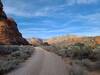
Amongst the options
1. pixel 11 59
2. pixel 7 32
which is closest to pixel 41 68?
pixel 11 59

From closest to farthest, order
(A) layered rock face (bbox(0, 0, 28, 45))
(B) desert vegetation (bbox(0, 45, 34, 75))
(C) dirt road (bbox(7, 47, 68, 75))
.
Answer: (C) dirt road (bbox(7, 47, 68, 75)), (B) desert vegetation (bbox(0, 45, 34, 75)), (A) layered rock face (bbox(0, 0, 28, 45))

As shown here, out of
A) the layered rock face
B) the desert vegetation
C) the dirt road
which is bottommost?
the dirt road

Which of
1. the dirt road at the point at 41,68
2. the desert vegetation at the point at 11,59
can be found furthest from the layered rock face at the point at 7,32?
the dirt road at the point at 41,68

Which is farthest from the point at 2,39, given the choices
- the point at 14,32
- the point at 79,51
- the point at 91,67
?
the point at 91,67

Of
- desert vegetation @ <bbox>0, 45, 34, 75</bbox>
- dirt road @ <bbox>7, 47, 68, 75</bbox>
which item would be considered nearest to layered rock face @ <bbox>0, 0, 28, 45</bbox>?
desert vegetation @ <bbox>0, 45, 34, 75</bbox>

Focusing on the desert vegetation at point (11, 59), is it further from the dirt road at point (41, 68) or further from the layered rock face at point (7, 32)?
the layered rock face at point (7, 32)

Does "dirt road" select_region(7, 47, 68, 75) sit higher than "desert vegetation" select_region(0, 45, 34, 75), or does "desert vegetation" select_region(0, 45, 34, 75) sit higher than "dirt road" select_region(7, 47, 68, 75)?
"desert vegetation" select_region(0, 45, 34, 75)

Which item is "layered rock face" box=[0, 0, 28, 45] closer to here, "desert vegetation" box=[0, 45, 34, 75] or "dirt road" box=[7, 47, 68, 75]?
"desert vegetation" box=[0, 45, 34, 75]

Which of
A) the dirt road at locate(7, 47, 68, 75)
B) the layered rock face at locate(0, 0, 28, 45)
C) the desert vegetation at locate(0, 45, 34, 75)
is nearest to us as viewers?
the dirt road at locate(7, 47, 68, 75)

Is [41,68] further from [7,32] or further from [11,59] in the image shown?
[7,32]

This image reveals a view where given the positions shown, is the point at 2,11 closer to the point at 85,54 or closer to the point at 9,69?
the point at 85,54

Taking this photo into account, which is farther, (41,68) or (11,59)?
(11,59)

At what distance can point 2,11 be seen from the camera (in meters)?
90.9

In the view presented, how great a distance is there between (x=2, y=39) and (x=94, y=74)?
68.7 m
